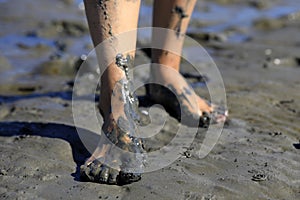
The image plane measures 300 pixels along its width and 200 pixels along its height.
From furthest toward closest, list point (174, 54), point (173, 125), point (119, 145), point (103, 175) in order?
point (174, 54)
point (173, 125)
point (119, 145)
point (103, 175)

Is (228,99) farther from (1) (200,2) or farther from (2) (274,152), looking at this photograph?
(1) (200,2)

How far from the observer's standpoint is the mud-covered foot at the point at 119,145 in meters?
2.11

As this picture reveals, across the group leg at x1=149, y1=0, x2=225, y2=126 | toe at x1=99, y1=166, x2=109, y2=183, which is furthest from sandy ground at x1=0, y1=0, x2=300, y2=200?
leg at x1=149, y1=0, x2=225, y2=126

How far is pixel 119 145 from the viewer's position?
222 centimetres

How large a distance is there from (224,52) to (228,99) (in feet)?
5.54

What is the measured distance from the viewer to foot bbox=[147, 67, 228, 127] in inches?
113

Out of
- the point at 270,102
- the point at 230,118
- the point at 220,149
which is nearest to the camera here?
the point at 220,149

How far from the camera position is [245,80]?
3.81 m

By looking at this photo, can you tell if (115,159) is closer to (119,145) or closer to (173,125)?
(119,145)

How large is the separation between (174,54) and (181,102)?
0.95 ft

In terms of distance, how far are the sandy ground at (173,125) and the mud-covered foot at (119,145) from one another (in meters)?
0.05

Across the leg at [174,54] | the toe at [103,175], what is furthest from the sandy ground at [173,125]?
the leg at [174,54]

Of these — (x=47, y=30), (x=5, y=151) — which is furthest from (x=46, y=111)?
(x=47, y=30)

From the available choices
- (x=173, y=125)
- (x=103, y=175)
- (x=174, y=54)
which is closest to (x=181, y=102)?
(x=173, y=125)
